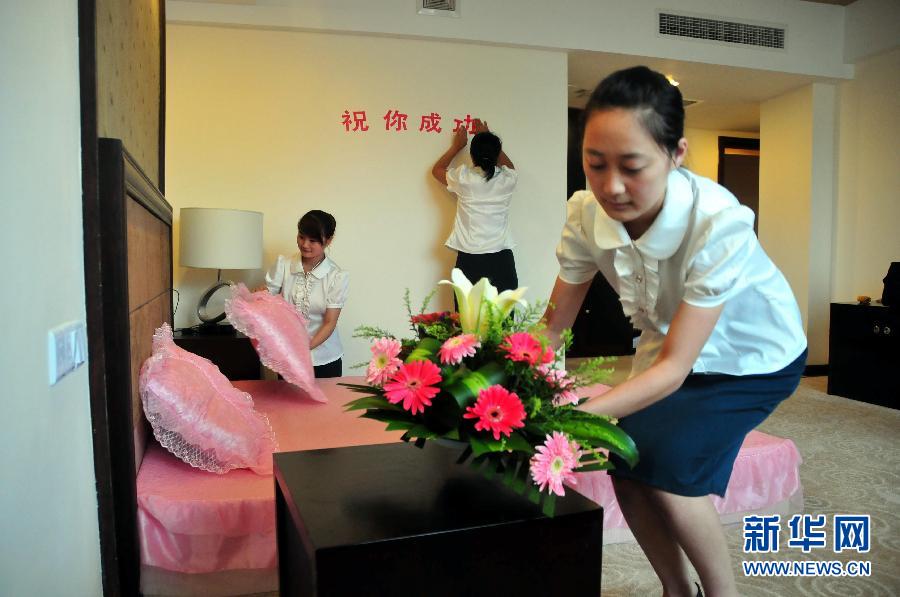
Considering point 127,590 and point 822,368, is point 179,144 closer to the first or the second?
point 127,590

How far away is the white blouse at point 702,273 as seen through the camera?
4.02ft

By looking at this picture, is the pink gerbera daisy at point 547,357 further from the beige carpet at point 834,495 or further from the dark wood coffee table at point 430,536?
the beige carpet at point 834,495

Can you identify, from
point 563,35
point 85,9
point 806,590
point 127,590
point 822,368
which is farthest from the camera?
point 822,368

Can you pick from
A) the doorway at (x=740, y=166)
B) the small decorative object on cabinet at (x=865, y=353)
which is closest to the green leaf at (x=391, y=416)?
the small decorative object on cabinet at (x=865, y=353)

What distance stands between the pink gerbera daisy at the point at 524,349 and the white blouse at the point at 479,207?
317 centimetres

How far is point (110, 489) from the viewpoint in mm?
1449

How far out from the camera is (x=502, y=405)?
3.30 feet

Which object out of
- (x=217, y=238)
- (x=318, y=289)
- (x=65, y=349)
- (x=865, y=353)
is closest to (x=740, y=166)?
(x=865, y=353)

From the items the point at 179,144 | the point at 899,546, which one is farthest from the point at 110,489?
the point at 179,144

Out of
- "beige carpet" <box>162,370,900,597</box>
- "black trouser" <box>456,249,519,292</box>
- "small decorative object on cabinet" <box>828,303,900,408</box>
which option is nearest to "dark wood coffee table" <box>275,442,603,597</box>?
"beige carpet" <box>162,370,900,597</box>

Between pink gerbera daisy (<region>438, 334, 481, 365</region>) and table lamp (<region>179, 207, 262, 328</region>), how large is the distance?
2616mm

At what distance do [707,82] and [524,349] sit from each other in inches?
199

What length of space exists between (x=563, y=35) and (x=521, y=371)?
13.0ft

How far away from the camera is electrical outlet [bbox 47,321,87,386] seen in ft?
3.44
